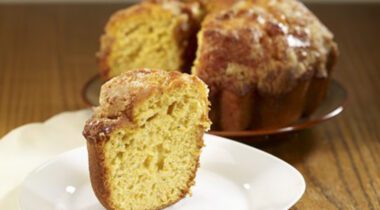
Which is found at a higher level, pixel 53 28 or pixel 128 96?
pixel 128 96

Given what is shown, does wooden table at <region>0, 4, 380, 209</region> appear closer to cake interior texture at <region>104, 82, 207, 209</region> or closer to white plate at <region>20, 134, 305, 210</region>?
white plate at <region>20, 134, 305, 210</region>

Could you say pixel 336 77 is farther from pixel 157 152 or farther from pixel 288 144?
pixel 157 152

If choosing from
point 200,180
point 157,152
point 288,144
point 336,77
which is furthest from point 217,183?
point 336,77

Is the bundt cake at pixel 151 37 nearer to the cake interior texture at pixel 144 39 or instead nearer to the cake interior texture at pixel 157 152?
the cake interior texture at pixel 144 39

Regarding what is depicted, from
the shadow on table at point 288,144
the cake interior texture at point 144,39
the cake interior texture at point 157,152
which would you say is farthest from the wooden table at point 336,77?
the cake interior texture at point 157,152

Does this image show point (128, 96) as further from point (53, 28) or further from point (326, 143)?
point (53, 28)

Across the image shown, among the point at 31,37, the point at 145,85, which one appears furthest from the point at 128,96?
the point at 31,37

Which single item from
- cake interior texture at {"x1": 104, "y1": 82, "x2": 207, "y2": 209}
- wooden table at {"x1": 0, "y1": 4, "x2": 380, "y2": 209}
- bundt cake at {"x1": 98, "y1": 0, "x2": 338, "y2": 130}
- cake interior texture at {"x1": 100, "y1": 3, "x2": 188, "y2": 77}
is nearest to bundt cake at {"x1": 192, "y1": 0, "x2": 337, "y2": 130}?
bundt cake at {"x1": 98, "y1": 0, "x2": 338, "y2": 130}
